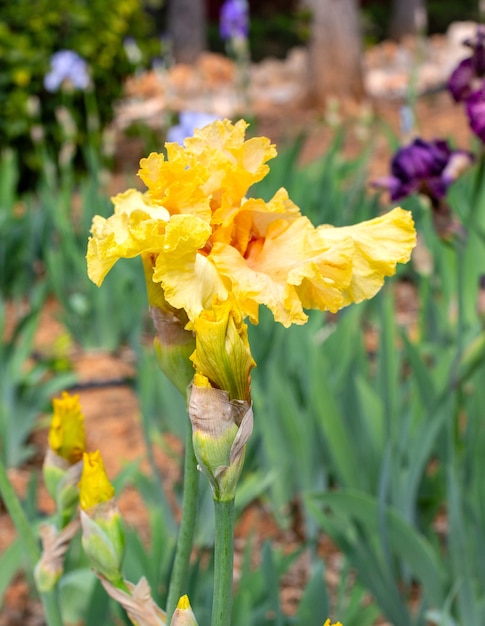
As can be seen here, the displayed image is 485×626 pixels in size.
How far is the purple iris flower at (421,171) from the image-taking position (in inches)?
48.1

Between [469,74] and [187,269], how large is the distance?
31.0 inches

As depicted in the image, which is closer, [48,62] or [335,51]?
[48,62]

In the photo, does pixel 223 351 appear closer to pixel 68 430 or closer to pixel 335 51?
pixel 68 430

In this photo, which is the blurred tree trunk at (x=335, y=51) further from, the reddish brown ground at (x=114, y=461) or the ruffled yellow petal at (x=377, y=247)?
the ruffled yellow petal at (x=377, y=247)

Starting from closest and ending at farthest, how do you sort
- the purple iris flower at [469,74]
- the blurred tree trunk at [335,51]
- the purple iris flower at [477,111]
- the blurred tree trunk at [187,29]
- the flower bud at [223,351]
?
the flower bud at [223,351], the purple iris flower at [477,111], the purple iris flower at [469,74], the blurred tree trunk at [335,51], the blurred tree trunk at [187,29]

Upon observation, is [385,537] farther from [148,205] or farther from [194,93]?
[194,93]

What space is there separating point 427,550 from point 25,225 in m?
1.97

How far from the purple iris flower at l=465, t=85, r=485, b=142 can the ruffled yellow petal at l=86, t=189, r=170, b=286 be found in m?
0.57

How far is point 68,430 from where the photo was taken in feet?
2.32

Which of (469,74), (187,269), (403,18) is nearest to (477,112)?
(469,74)

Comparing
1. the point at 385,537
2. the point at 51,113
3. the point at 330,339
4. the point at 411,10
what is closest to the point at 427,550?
the point at 385,537

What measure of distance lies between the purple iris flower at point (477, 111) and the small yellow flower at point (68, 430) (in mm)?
606

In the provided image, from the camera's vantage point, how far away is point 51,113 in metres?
4.42

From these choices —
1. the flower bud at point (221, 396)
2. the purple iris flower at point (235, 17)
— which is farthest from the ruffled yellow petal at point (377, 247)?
the purple iris flower at point (235, 17)
